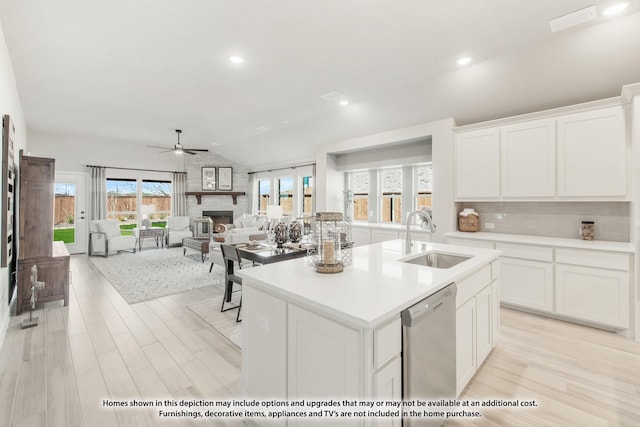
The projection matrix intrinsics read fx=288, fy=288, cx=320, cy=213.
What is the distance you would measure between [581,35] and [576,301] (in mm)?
2664

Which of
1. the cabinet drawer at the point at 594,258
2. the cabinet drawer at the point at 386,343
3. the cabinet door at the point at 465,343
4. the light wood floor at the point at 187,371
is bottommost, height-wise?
the light wood floor at the point at 187,371

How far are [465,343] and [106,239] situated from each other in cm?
809

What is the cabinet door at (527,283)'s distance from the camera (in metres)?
3.26

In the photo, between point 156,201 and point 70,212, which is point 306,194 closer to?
point 156,201

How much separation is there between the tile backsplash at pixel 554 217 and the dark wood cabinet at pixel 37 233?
18.2 ft

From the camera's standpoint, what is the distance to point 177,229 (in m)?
8.30

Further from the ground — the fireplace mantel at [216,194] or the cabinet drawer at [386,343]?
the fireplace mantel at [216,194]

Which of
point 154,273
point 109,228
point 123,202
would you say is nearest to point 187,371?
point 154,273

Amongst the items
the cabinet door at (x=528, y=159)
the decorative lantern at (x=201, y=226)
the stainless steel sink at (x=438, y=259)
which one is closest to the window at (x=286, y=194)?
the decorative lantern at (x=201, y=226)

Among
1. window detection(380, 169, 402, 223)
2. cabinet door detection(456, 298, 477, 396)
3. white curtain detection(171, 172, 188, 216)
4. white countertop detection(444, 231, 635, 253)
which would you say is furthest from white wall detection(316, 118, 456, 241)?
white curtain detection(171, 172, 188, 216)

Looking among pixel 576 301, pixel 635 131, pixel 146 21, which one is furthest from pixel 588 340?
pixel 146 21

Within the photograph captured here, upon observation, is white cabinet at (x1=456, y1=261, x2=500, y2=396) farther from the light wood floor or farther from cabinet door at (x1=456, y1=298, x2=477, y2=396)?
the light wood floor

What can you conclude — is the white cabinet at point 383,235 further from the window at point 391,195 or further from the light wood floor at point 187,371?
the light wood floor at point 187,371

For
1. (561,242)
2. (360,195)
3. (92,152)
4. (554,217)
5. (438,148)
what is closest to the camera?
(561,242)
